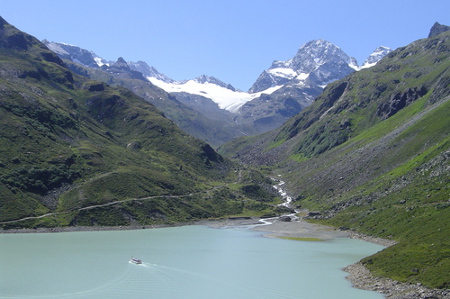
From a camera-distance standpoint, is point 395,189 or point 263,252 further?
point 395,189

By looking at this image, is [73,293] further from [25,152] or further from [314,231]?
[25,152]

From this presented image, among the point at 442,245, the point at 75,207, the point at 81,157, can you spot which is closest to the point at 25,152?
the point at 81,157

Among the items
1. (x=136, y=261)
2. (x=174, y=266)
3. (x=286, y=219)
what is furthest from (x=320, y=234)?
(x=136, y=261)

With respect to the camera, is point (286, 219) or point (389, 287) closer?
point (389, 287)

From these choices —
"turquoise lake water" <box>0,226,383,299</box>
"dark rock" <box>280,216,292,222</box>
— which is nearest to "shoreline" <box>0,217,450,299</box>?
"dark rock" <box>280,216,292,222</box>

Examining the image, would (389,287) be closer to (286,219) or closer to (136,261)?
(136,261)

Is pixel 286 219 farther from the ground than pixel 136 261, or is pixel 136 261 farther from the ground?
pixel 136 261
